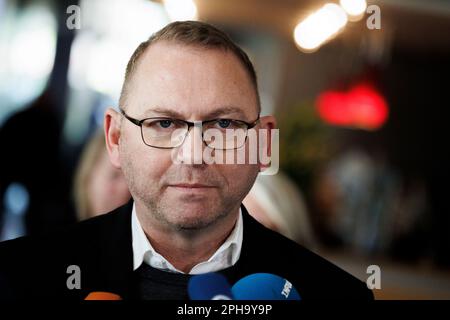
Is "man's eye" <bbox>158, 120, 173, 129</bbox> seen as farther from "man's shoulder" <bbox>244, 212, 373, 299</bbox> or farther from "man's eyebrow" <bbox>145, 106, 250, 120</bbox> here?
"man's shoulder" <bbox>244, 212, 373, 299</bbox>

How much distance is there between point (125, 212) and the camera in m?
0.80

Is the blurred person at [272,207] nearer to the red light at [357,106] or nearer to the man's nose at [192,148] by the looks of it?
the man's nose at [192,148]

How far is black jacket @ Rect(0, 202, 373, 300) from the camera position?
2.57 feet

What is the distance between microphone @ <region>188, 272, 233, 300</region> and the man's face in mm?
59

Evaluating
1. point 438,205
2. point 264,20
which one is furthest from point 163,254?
point 438,205

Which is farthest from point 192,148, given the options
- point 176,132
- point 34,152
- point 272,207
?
point 34,152

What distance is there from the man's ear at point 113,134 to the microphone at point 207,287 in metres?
0.15

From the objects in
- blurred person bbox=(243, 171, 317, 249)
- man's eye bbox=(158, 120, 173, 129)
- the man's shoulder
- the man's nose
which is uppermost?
man's eye bbox=(158, 120, 173, 129)

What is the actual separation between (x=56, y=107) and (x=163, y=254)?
81 cm

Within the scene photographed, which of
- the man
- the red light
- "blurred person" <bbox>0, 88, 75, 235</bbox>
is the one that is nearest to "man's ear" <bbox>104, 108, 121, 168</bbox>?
the man

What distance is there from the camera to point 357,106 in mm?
3428

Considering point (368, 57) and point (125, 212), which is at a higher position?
point (368, 57)

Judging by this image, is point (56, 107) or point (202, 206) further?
point (56, 107)
